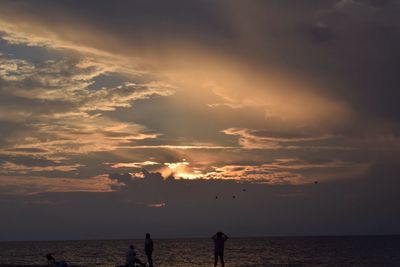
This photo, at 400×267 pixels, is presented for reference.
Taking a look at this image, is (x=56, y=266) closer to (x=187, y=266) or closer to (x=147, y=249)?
(x=147, y=249)

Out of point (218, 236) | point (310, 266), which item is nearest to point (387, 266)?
point (310, 266)

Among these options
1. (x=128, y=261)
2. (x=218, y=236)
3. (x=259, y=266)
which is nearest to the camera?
(x=128, y=261)

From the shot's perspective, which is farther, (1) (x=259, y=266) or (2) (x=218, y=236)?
(1) (x=259, y=266)

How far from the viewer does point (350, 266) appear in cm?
7175

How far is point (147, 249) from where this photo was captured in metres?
36.2

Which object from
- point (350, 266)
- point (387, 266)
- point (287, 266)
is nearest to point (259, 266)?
point (287, 266)

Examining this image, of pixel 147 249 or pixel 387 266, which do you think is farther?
pixel 387 266

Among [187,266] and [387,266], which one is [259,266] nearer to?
[187,266]

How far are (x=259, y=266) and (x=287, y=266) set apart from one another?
20.3 feet

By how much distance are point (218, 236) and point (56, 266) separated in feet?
36.9

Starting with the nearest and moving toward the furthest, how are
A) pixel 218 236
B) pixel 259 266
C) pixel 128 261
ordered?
pixel 128 261, pixel 218 236, pixel 259 266

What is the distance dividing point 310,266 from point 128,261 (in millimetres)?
43701

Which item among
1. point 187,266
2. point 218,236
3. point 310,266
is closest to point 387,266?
point 310,266

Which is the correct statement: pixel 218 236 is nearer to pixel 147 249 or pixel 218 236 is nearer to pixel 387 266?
pixel 147 249
